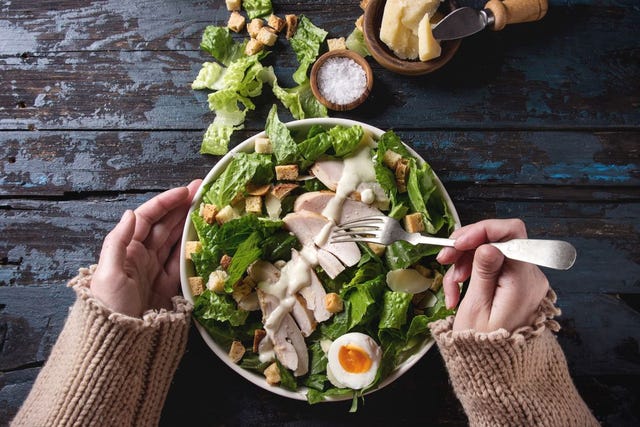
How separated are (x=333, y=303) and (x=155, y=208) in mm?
821

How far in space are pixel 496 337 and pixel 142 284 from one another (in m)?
1.37

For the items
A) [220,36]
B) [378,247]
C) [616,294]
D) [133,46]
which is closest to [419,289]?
[378,247]

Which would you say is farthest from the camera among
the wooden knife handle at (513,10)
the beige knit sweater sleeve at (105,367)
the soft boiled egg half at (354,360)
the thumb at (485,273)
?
the wooden knife handle at (513,10)

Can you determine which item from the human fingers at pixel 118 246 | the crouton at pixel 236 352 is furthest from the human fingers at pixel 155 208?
the crouton at pixel 236 352

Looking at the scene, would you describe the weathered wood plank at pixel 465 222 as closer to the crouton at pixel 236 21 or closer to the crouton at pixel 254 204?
the crouton at pixel 254 204

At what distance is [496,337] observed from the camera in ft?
6.56

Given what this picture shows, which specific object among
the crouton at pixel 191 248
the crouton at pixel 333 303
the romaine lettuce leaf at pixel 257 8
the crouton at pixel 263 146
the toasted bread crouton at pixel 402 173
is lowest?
the crouton at pixel 333 303

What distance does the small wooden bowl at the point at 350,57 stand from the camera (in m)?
2.53

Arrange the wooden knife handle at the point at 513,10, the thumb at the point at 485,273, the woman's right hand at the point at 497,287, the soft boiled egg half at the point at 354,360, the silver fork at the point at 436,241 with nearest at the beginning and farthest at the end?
the silver fork at the point at 436,241 → the thumb at the point at 485,273 → the woman's right hand at the point at 497,287 → the soft boiled egg half at the point at 354,360 → the wooden knife handle at the point at 513,10

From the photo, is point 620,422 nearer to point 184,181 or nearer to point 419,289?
point 419,289

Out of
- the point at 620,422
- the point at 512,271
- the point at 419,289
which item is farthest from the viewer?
the point at 620,422

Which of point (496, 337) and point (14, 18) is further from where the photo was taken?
point (14, 18)

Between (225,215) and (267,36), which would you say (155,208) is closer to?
(225,215)

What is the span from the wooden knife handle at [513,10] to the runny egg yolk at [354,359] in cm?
149
